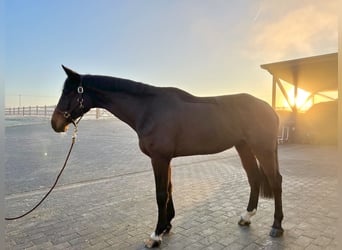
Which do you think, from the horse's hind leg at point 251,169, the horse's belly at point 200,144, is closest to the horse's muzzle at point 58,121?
the horse's belly at point 200,144

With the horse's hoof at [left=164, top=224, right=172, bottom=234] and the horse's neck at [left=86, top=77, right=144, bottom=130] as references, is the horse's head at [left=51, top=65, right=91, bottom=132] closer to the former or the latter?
the horse's neck at [left=86, top=77, right=144, bottom=130]

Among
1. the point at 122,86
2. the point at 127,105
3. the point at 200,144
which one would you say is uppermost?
the point at 122,86

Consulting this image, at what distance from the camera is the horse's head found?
2.19 meters

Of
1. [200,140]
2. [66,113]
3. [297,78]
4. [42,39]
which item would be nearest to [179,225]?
[200,140]

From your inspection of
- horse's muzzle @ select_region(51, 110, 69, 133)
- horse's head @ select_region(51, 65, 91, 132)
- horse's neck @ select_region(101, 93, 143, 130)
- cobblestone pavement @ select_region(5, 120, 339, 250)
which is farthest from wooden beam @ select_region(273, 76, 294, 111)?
horse's muzzle @ select_region(51, 110, 69, 133)

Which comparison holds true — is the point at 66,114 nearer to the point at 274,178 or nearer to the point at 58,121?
the point at 58,121

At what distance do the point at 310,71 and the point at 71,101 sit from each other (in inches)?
426

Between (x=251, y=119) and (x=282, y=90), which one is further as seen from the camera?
(x=282, y=90)

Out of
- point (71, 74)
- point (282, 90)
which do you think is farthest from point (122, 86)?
point (282, 90)

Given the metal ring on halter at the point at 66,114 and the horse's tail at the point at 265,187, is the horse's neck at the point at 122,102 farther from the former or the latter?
the horse's tail at the point at 265,187

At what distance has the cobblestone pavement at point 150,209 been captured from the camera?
86.0 inches

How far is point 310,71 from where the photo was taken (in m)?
10.3

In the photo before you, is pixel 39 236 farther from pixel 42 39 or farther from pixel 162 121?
pixel 42 39

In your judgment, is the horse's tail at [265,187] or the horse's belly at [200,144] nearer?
the horse's belly at [200,144]
